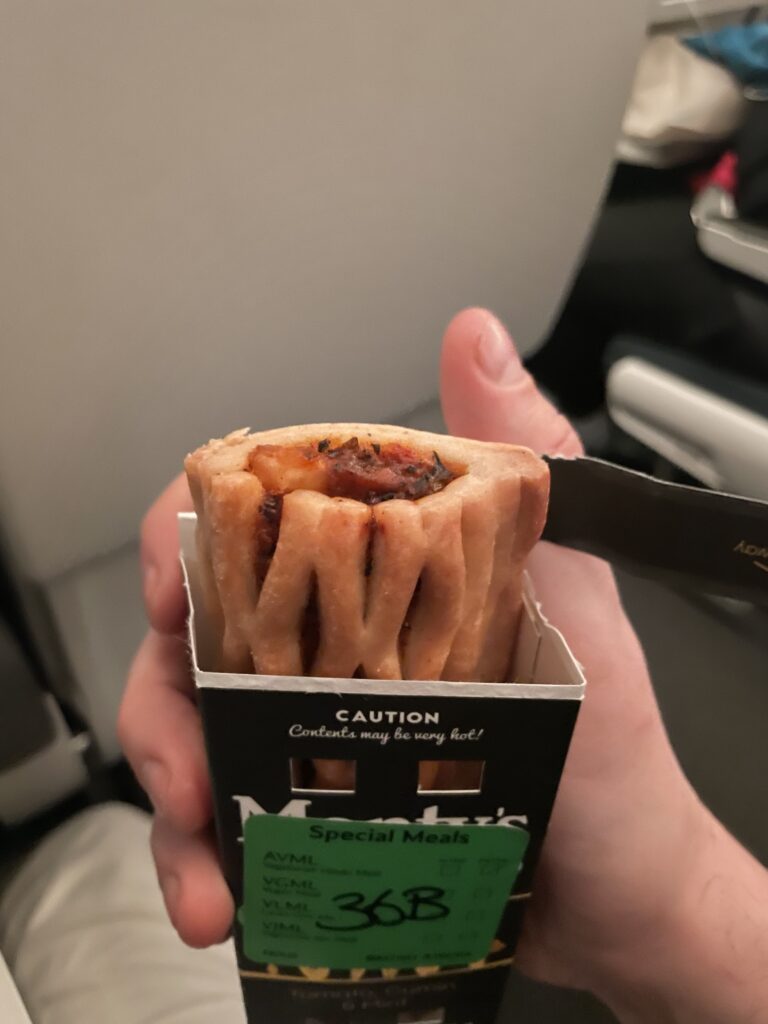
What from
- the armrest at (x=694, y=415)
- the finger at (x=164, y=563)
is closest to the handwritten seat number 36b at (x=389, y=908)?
the finger at (x=164, y=563)

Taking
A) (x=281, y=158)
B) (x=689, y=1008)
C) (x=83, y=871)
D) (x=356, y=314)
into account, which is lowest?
(x=83, y=871)

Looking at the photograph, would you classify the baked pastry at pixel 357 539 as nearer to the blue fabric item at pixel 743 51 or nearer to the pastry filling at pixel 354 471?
the pastry filling at pixel 354 471

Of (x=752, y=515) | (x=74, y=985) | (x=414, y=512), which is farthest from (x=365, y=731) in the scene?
(x=74, y=985)

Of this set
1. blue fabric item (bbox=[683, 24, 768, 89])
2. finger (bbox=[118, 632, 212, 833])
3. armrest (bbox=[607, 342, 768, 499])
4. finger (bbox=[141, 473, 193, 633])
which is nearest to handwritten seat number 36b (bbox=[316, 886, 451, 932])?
finger (bbox=[118, 632, 212, 833])

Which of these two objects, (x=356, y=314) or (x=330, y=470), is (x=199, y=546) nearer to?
(x=330, y=470)

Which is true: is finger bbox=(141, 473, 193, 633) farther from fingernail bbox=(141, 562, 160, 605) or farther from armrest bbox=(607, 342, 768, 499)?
armrest bbox=(607, 342, 768, 499)
